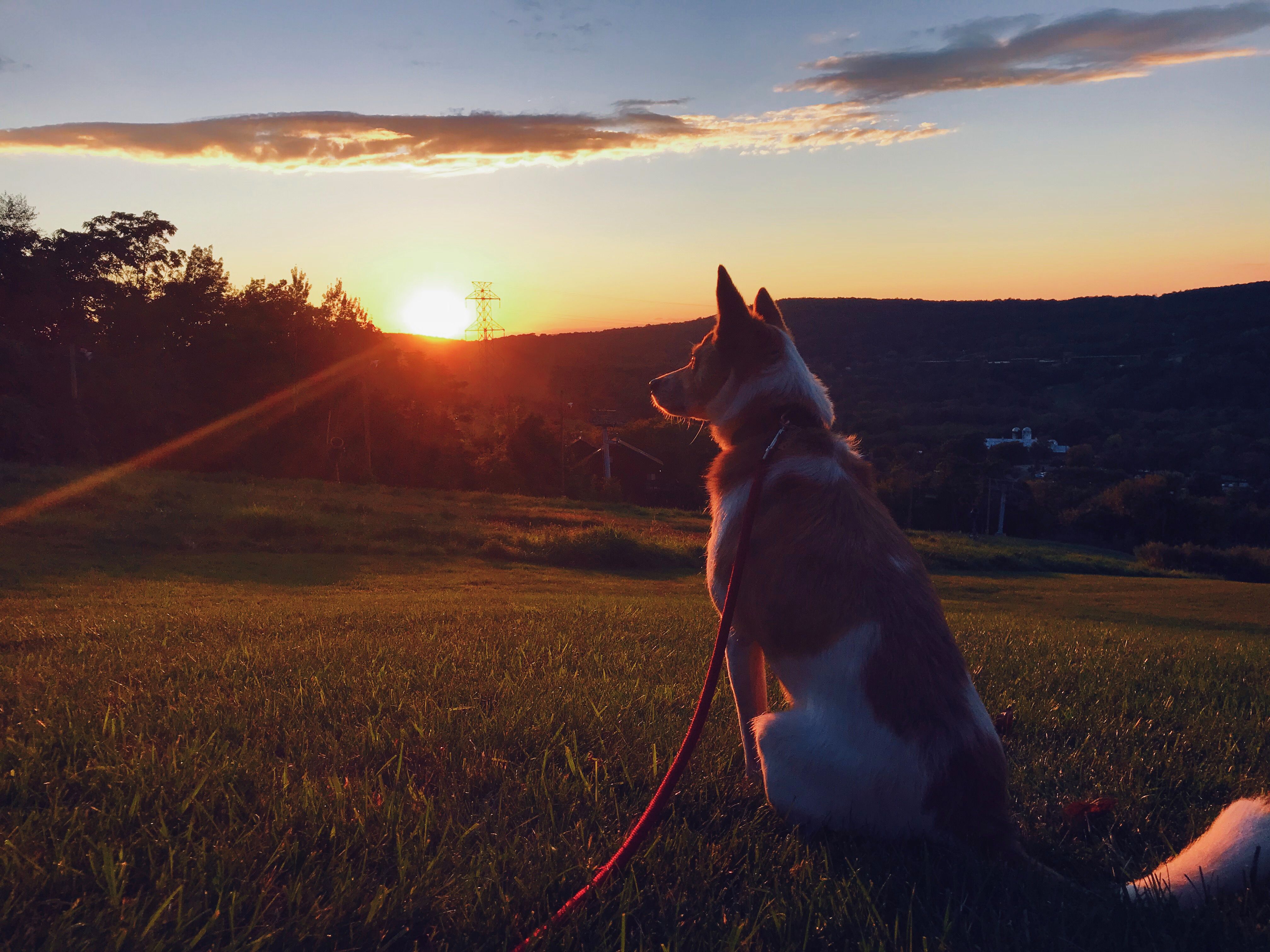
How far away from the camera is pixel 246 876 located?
7.91 ft

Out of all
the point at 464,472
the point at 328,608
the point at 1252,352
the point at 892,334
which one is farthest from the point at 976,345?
the point at 328,608

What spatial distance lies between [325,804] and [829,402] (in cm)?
280

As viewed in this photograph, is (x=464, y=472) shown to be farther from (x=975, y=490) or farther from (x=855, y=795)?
(x=855, y=795)

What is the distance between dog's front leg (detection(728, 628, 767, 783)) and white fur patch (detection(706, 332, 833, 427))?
3.71 feet

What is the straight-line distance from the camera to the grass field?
2.27 meters

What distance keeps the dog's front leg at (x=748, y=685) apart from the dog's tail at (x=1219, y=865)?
1.38 metres

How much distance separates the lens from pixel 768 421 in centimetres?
381

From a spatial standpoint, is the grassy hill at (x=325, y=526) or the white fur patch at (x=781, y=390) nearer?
the white fur patch at (x=781, y=390)

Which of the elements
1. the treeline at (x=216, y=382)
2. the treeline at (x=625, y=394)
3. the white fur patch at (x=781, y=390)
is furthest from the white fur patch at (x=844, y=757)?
the treeline at (x=216, y=382)

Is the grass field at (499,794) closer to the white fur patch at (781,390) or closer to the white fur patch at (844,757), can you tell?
the white fur patch at (844,757)

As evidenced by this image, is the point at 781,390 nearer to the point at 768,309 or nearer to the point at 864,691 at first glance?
the point at 768,309

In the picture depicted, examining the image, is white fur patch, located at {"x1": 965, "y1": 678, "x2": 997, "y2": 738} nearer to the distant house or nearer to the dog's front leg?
the dog's front leg

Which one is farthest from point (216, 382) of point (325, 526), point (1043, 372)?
point (1043, 372)

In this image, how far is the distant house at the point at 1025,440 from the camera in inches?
2958
